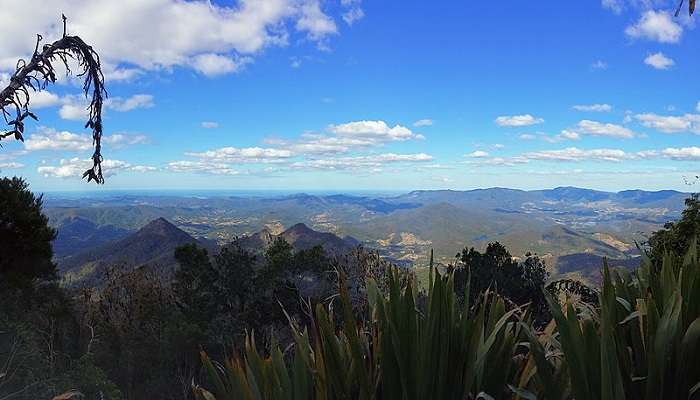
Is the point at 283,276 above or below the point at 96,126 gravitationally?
below

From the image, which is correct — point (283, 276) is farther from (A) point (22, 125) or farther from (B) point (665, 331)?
(B) point (665, 331)

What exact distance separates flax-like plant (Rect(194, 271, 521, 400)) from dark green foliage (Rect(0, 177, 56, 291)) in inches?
556

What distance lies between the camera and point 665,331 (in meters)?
1.45

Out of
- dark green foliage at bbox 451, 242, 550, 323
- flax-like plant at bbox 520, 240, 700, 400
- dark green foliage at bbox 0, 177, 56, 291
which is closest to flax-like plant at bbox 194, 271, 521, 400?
flax-like plant at bbox 520, 240, 700, 400

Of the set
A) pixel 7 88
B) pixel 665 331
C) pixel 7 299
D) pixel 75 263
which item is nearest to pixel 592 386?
pixel 665 331

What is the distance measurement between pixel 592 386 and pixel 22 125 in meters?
4.06

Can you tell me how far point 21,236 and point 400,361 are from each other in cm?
1493

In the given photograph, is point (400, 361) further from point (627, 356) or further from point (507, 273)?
point (507, 273)

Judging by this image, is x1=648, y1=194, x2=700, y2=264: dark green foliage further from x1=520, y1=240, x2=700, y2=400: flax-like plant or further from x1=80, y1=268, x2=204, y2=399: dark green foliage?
x1=520, y1=240, x2=700, y2=400: flax-like plant

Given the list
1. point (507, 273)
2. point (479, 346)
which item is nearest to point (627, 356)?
point (479, 346)

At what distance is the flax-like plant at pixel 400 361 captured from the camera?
5.32ft

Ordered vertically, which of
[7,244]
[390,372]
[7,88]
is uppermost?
[7,88]

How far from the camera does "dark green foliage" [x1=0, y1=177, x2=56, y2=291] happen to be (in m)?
13.1

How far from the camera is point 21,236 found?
13.4m
